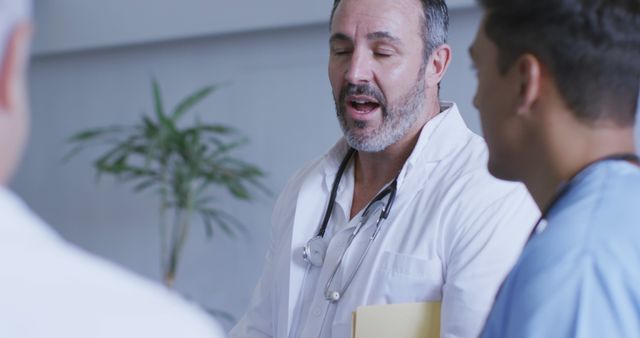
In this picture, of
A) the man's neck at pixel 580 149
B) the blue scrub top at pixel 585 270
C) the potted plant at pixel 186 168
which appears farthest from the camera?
the potted plant at pixel 186 168

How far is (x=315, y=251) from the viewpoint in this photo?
84.2 inches

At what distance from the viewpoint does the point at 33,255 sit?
76 centimetres

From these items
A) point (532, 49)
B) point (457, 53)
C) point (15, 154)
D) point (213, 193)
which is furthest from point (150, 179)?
point (15, 154)

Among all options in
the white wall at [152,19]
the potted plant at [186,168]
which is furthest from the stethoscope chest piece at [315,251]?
the white wall at [152,19]

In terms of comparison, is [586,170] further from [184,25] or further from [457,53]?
[184,25]

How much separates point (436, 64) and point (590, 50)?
3.64 feet

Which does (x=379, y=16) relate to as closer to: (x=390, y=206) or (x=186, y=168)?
(x=390, y=206)

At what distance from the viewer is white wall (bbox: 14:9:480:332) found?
439 cm

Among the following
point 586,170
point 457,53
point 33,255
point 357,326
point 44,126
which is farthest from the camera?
point 44,126

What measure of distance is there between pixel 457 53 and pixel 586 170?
277 cm

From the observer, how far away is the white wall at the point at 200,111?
439cm

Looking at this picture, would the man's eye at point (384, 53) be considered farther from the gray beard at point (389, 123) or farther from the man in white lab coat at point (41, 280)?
the man in white lab coat at point (41, 280)

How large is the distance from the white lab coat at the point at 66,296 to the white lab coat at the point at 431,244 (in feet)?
3.54

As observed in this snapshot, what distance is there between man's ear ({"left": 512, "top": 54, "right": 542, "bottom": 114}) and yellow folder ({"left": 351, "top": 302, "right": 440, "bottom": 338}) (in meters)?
0.67
